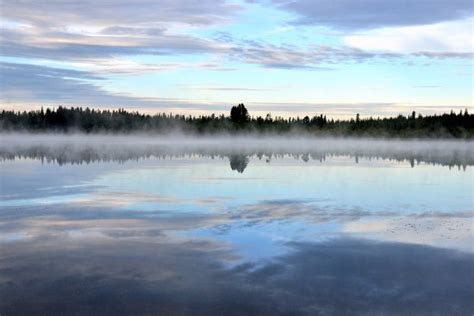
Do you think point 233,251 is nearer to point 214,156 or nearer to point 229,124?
point 214,156

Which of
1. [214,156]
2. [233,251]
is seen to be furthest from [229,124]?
[233,251]

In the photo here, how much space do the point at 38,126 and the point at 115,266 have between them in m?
171

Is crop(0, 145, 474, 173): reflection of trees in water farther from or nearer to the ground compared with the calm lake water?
nearer to the ground

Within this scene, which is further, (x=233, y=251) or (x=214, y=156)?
(x=214, y=156)

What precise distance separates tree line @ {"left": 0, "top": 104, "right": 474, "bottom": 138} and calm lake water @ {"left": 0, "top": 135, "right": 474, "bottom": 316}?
15292cm

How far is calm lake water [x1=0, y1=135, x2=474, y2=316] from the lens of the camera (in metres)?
9.18

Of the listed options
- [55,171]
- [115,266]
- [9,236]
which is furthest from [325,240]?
[55,171]

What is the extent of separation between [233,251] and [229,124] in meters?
169

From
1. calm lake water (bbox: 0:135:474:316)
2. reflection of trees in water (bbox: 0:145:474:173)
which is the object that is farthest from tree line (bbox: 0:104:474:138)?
calm lake water (bbox: 0:135:474:316)

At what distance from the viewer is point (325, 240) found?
1362cm

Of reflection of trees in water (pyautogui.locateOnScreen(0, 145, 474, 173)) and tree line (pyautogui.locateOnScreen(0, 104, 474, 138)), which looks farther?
tree line (pyautogui.locateOnScreen(0, 104, 474, 138))

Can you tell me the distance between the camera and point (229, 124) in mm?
180500

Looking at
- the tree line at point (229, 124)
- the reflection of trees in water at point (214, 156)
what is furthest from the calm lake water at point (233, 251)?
the tree line at point (229, 124)

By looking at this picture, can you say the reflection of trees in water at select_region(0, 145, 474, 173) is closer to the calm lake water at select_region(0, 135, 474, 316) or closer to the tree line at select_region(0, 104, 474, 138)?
the calm lake water at select_region(0, 135, 474, 316)
